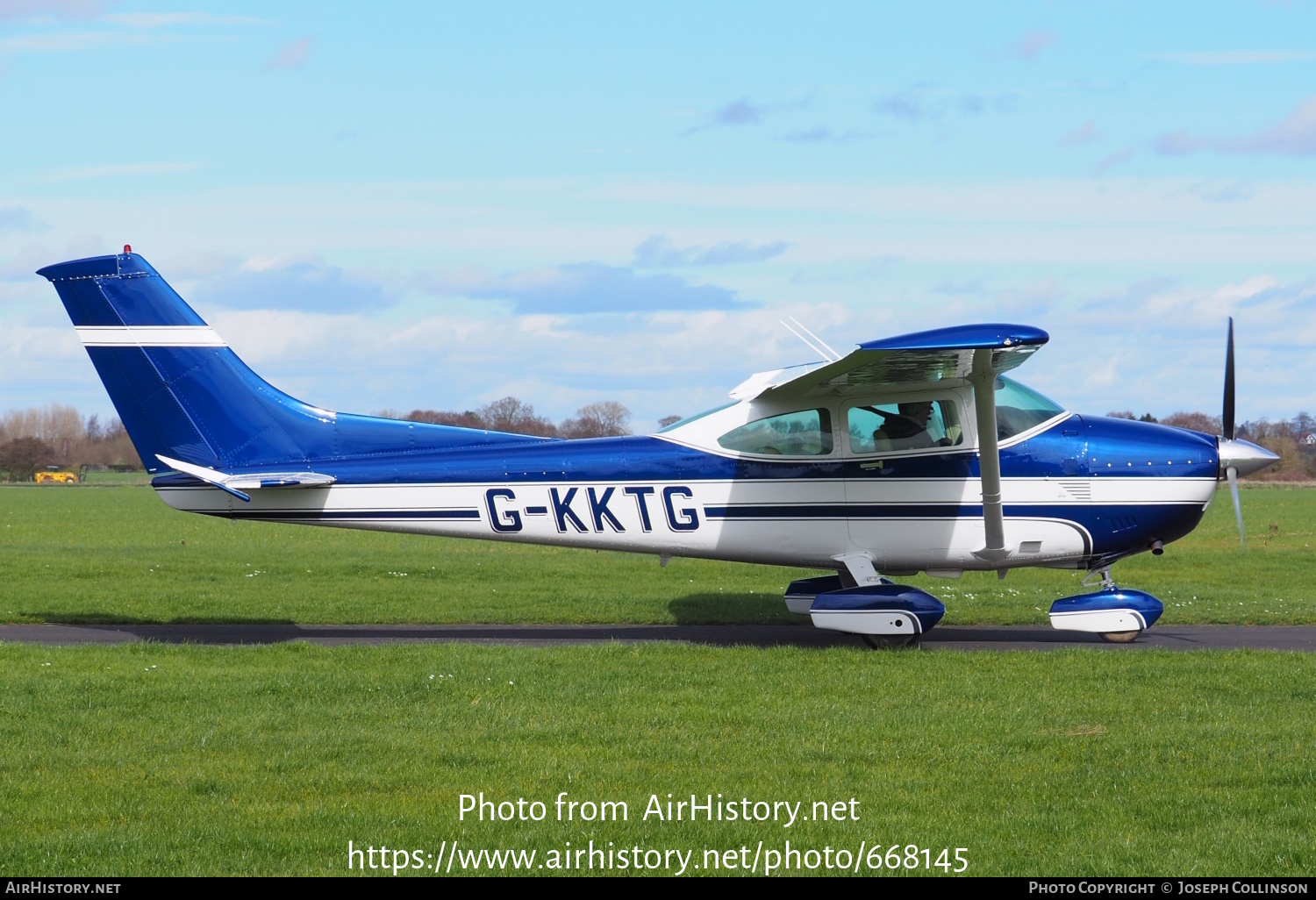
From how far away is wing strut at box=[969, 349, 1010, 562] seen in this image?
11.0 meters

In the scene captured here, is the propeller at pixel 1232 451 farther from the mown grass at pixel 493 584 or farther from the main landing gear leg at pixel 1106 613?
the mown grass at pixel 493 584

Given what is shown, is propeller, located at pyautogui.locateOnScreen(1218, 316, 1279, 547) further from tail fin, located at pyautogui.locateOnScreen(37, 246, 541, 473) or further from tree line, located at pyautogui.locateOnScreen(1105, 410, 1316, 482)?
tail fin, located at pyautogui.locateOnScreen(37, 246, 541, 473)

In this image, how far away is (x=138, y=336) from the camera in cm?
1213

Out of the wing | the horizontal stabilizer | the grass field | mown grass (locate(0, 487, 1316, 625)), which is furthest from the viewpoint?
mown grass (locate(0, 487, 1316, 625))

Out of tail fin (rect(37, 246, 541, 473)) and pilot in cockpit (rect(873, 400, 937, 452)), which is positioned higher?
tail fin (rect(37, 246, 541, 473))

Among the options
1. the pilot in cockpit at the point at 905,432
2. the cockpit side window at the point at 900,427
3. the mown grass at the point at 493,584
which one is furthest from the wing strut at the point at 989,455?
the mown grass at the point at 493,584

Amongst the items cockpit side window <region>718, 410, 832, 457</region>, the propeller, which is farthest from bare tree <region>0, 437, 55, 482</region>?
the propeller

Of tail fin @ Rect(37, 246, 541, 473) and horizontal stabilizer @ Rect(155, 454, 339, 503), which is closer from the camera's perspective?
horizontal stabilizer @ Rect(155, 454, 339, 503)

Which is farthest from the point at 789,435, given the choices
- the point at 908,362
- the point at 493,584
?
the point at 493,584

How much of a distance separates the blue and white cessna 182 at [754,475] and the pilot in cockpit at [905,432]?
2 centimetres

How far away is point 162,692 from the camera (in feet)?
29.8

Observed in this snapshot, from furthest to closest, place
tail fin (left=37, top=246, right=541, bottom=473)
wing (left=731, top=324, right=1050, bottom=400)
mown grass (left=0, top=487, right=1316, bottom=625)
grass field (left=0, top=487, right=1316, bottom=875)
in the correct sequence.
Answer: mown grass (left=0, top=487, right=1316, bottom=625)
tail fin (left=37, top=246, right=541, bottom=473)
wing (left=731, top=324, right=1050, bottom=400)
grass field (left=0, top=487, right=1316, bottom=875)

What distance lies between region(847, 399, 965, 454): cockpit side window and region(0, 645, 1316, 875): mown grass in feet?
7.03
